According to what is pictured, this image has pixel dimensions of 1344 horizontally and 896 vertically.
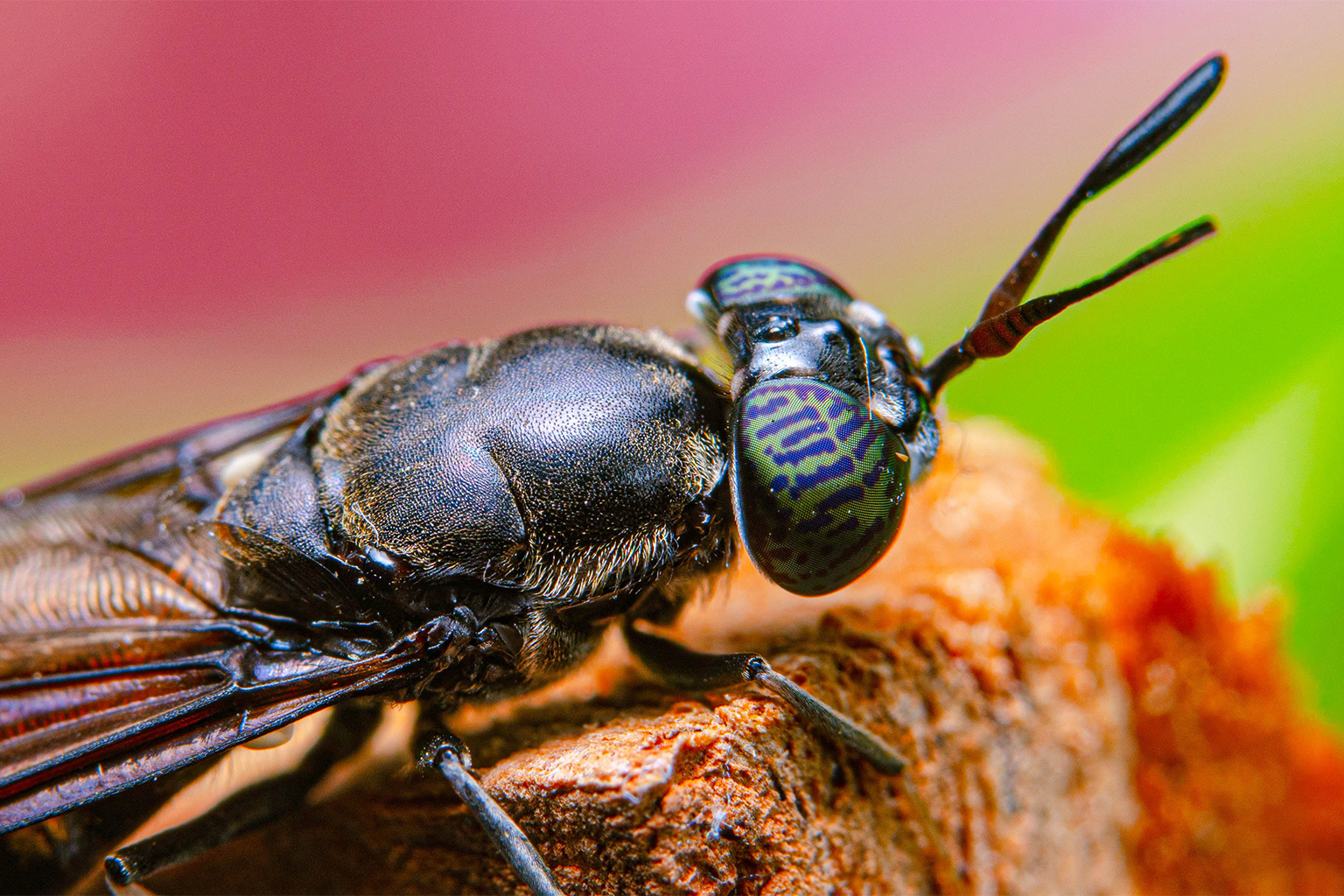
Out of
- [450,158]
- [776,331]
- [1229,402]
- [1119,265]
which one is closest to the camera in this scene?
[1119,265]

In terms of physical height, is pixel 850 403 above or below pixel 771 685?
above

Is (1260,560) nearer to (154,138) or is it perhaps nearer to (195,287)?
(195,287)

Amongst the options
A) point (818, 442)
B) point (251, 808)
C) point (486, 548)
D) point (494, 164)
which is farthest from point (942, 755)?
point (494, 164)

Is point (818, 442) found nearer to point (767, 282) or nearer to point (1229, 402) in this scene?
point (767, 282)

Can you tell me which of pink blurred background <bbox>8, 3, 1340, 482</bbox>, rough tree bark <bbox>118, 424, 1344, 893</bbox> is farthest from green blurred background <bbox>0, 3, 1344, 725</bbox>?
rough tree bark <bbox>118, 424, 1344, 893</bbox>

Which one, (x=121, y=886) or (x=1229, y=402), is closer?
(x=121, y=886)

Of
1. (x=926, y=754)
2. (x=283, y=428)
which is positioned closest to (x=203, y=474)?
(x=283, y=428)

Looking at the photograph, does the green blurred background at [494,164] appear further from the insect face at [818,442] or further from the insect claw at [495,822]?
the insect claw at [495,822]
